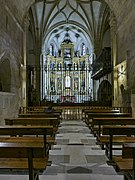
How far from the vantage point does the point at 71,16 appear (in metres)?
29.8

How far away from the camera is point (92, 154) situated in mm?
6418

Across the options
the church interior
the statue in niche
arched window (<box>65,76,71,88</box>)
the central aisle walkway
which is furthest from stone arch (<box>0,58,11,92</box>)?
arched window (<box>65,76,71,88</box>)

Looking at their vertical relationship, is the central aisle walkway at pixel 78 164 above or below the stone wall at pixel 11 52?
below

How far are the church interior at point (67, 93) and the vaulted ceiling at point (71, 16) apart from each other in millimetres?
94

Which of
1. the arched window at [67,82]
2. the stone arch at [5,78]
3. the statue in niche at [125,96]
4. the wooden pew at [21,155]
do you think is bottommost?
the wooden pew at [21,155]

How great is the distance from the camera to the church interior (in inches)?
179

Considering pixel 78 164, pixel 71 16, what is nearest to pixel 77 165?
pixel 78 164

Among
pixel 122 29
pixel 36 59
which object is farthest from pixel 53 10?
pixel 122 29

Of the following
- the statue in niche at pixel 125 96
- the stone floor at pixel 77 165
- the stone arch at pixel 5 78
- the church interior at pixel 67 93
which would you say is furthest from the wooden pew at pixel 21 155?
the statue in niche at pixel 125 96

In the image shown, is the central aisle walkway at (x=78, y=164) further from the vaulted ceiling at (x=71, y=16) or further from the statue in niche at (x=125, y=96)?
the vaulted ceiling at (x=71, y=16)

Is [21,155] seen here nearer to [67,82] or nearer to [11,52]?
[11,52]

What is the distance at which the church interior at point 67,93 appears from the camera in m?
4.55

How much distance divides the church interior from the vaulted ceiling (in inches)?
3.7

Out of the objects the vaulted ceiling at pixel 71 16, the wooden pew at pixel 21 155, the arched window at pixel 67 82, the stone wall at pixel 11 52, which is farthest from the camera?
the arched window at pixel 67 82
